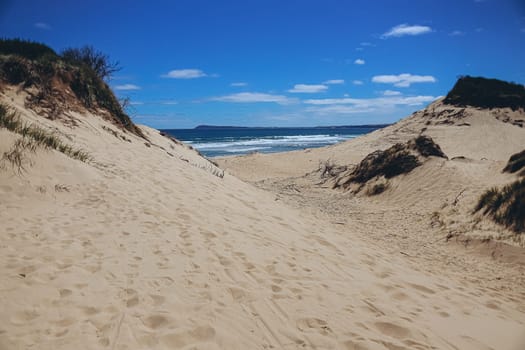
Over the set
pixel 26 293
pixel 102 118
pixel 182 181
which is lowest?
pixel 26 293

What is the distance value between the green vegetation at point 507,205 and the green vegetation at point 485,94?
24416 millimetres

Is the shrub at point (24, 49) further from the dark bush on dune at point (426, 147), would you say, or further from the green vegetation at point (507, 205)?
the green vegetation at point (507, 205)

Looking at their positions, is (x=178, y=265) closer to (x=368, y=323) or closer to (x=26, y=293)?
(x=26, y=293)

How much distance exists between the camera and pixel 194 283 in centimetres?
363

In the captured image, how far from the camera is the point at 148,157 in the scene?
9938 mm

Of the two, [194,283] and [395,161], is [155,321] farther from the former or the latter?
[395,161]

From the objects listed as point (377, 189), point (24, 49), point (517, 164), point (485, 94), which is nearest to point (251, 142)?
point (485, 94)

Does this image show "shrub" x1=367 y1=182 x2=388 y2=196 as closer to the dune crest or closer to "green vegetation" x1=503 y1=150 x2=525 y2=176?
"green vegetation" x1=503 y1=150 x2=525 y2=176

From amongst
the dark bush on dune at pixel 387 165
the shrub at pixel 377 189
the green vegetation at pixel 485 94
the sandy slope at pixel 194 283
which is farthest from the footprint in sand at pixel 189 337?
the green vegetation at pixel 485 94

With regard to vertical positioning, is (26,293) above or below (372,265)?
above

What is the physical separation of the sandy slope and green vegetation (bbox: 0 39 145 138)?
5.97 m

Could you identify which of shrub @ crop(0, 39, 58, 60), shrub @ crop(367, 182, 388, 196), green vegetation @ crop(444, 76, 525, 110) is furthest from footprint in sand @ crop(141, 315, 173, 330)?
green vegetation @ crop(444, 76, 525, 110)

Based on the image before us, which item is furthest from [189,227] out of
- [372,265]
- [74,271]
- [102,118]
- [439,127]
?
[439,127]

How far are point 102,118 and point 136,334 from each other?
11.0 metres
